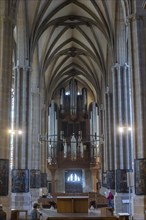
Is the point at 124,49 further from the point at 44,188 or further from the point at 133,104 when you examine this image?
the point at 44,188

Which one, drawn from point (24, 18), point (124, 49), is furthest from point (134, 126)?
point (24, 18)

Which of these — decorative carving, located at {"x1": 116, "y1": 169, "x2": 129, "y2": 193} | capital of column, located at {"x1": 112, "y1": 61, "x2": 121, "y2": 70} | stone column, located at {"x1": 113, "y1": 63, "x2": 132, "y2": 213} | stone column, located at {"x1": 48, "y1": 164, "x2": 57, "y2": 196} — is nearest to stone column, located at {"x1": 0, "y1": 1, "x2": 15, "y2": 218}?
decorative carving, located at {"x1": 116, "y1": 169, "x2": 129, "y2": 193}

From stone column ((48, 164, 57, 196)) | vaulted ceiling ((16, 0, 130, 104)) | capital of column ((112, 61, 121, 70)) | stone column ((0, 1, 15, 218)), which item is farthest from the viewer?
stone column ((48, 164, 57, 196))

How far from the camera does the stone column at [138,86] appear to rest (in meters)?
18.7

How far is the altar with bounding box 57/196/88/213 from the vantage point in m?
23.9

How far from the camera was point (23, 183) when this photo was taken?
25.0 m

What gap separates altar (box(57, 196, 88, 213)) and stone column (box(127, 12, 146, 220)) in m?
5.88

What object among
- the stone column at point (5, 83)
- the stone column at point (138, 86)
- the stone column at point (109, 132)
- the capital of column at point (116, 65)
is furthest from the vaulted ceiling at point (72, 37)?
the stone column at point (5, 83)

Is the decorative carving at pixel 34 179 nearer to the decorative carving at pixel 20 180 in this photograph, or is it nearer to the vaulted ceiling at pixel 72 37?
the decorative carving at pixel 20 180

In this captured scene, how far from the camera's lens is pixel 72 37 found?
37.5 metres

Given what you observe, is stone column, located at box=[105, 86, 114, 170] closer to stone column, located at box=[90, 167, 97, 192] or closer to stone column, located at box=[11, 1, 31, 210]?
stone column, located at box=[11, 1, 31, 210]

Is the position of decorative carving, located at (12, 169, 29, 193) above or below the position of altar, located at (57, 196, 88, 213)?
above

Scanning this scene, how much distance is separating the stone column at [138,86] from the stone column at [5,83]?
21.3ft

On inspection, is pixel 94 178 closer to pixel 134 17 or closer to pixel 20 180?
pixel 20 180
